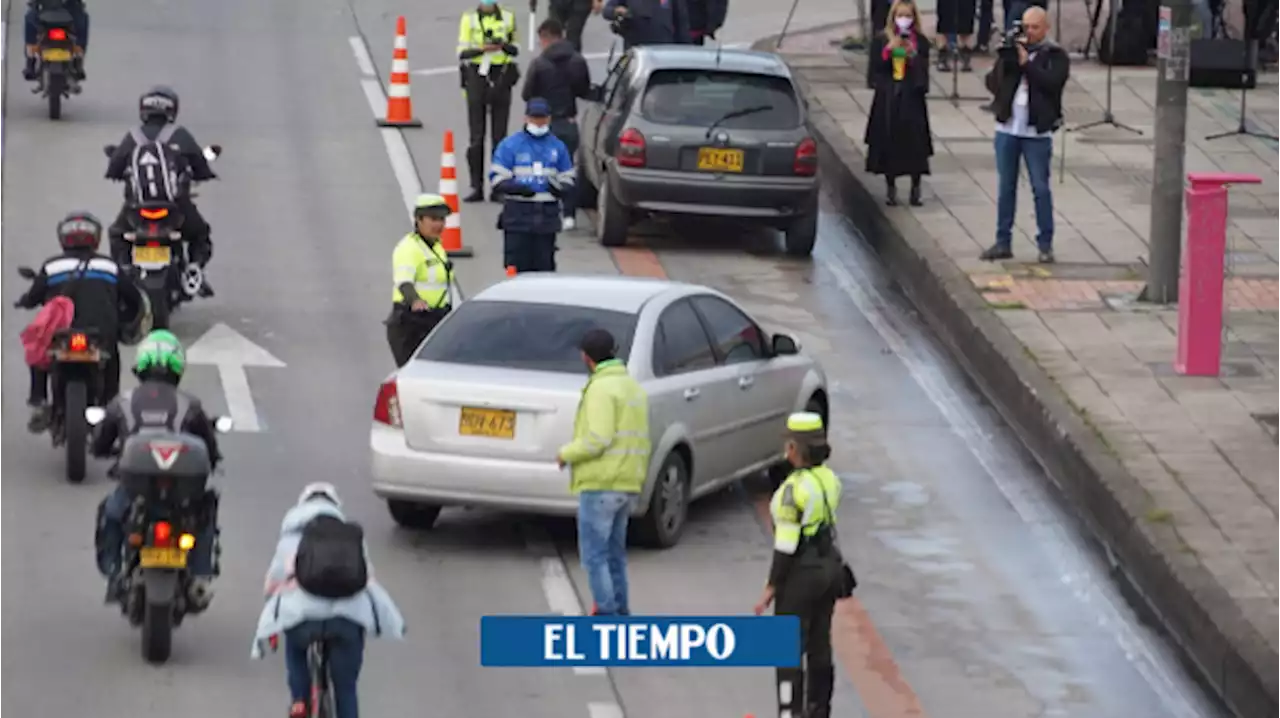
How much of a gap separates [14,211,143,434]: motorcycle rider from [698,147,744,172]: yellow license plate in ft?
23.9

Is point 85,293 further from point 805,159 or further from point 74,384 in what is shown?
point 805,159

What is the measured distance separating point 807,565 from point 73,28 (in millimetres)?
16626

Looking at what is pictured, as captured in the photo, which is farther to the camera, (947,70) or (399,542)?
(947,70)

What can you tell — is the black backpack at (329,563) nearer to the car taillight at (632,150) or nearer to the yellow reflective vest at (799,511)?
the yellow reflective vest at (799,511)

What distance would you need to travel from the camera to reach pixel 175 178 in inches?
788

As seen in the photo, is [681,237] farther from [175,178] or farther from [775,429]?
[775,429]

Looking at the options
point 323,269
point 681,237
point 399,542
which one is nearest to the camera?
point 399,542

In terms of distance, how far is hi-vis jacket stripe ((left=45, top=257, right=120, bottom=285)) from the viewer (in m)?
16.8

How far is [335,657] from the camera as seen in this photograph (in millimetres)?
11195

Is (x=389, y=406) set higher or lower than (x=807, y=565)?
lower

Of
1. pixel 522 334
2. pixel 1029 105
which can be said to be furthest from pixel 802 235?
pixel 522 334

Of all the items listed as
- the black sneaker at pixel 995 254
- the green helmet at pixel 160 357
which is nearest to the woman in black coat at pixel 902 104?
the black sneaker at pixel 995 254

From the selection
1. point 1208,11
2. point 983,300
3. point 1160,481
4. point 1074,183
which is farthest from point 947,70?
point 1160,481

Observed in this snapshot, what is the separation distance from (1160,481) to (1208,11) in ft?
53.7
